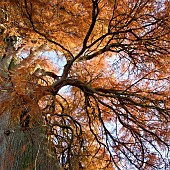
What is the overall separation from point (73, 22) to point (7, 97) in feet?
3.31

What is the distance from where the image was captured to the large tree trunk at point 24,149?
8.06 feet

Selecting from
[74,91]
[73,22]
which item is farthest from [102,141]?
[73,22]

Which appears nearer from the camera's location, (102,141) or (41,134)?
(41,134)

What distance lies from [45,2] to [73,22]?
339 mm

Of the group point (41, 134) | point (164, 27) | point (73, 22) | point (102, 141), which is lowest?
point (41, 134)

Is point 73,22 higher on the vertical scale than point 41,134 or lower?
higher

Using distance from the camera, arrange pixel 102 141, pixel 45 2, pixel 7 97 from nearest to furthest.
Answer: pixel 7 97
pixel 45 2
pixel 102 141

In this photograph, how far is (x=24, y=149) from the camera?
2.51m

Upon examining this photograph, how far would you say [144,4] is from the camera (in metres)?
2.55

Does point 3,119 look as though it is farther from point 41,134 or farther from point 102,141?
point 102,141

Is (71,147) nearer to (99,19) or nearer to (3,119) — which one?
(3,119)

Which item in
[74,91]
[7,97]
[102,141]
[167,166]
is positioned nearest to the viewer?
[7,97]

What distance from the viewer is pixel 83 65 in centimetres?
374

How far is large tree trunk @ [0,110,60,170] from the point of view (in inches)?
96.7
